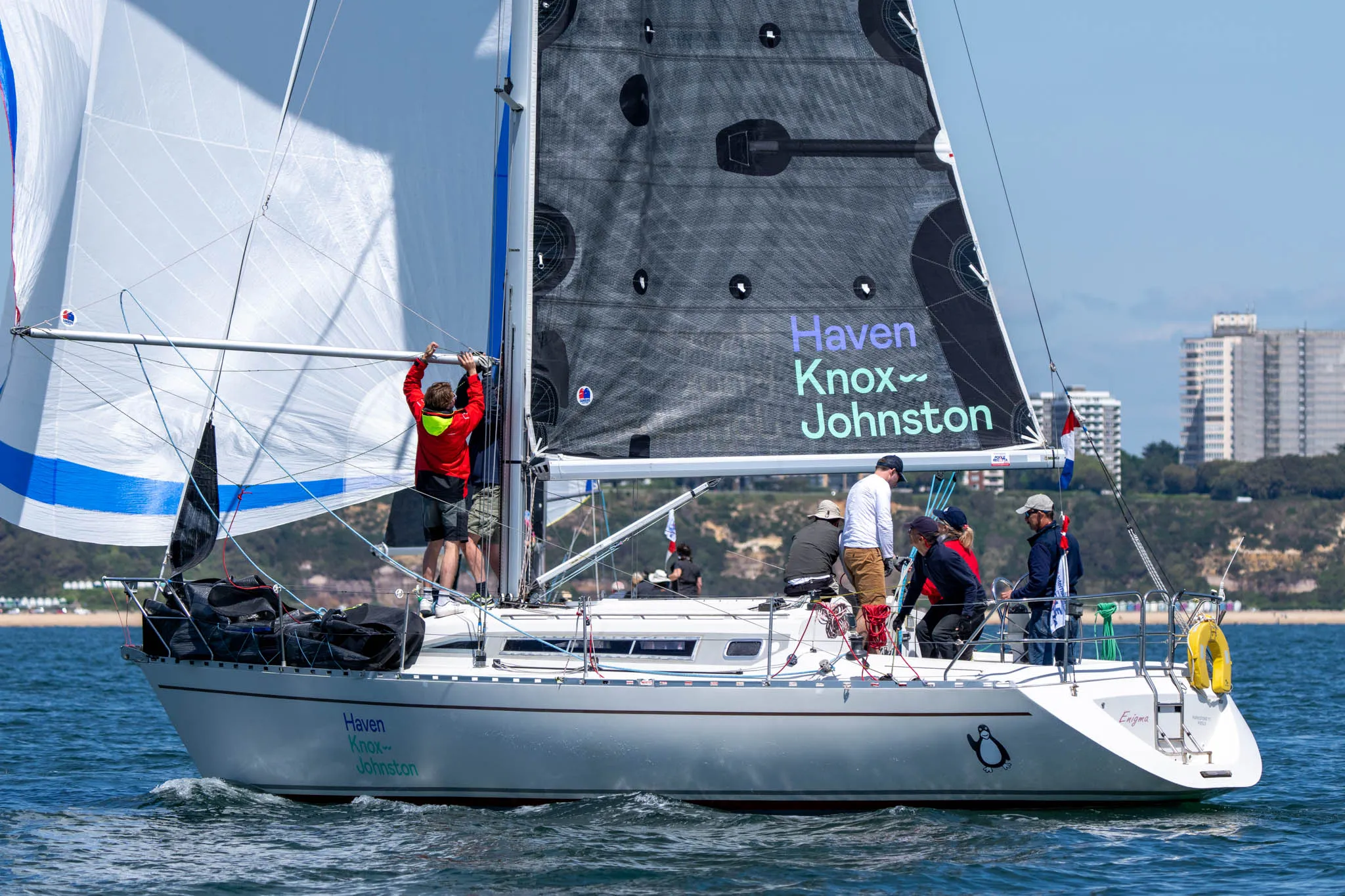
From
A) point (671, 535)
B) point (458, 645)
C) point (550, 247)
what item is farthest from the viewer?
point (671, 535)

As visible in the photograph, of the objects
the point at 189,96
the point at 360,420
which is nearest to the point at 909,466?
the point at 360,420

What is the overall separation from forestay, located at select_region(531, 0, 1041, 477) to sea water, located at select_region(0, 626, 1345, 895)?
255 cm

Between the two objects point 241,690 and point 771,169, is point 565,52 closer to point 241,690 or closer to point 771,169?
point 771,169

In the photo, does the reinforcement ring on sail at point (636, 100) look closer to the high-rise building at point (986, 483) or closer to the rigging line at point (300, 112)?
the rigging line at point (300, 112)

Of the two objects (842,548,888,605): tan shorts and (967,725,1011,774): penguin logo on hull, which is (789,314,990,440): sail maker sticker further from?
(967,725,1011,774): penguin logo on hull

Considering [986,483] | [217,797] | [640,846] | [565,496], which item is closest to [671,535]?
[565,496]

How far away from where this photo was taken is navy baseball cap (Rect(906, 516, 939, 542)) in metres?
10.3

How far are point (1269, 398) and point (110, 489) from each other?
162614mm

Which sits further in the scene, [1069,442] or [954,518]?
[1069,442]

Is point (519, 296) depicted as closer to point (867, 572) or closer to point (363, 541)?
point (363, 541)

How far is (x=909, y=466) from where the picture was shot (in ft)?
35.8

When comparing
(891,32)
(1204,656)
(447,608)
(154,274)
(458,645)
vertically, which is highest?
(891,32)

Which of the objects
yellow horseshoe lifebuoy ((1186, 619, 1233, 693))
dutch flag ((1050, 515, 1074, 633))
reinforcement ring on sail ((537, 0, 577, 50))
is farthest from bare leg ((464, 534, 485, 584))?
yellow horseshoe lifebuoy ((1186, 619, 1233, 693))

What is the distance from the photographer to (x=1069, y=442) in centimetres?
1095
